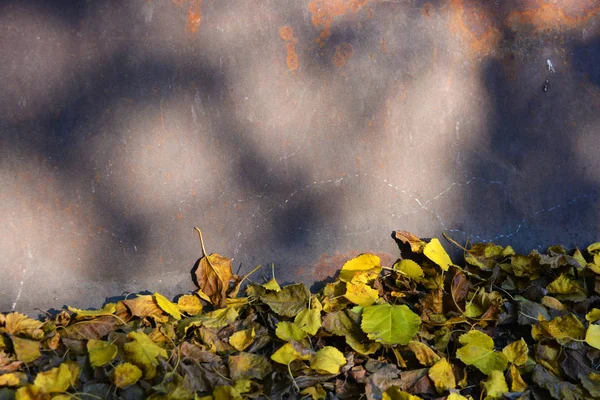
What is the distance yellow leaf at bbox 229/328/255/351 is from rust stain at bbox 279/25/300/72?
0.72 m

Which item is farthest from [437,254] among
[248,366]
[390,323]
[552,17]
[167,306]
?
[552,17]

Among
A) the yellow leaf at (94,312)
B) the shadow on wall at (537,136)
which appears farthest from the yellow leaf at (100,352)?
the shadow on wall at (537,136)

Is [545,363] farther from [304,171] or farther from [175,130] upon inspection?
[175,130]

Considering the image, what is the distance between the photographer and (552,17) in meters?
2.04

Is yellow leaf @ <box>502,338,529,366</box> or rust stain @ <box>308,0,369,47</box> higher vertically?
rust stain @ <box>308,0,369,47</box>

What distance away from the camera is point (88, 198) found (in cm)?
174

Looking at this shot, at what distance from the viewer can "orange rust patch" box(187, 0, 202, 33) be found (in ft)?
5.88

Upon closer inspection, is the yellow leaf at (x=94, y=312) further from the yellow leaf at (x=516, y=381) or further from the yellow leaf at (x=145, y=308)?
the yellow leaf at (x=516, y=381)

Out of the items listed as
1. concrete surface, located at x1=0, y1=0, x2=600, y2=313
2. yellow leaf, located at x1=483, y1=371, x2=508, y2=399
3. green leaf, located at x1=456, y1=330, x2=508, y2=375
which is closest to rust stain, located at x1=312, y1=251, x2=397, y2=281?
concrete surface, located at x1=0, y1=0, x2=600, y2=313

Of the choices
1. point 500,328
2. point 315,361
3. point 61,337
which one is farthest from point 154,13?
point 500,328

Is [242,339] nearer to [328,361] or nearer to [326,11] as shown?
[328,361]

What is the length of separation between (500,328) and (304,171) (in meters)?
0.66

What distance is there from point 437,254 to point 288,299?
1.41ft

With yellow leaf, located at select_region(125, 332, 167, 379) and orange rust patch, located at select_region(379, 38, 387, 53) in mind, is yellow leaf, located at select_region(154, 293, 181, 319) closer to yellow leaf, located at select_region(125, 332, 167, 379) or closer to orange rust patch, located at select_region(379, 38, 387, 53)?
yellow leaf, located at select_region(125, 332, 167, 379)
